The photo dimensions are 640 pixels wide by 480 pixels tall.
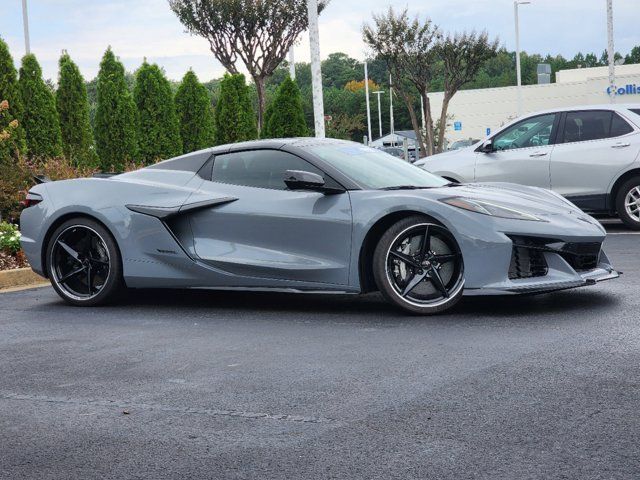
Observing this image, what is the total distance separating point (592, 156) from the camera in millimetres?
13211

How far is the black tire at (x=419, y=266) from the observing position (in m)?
7.31

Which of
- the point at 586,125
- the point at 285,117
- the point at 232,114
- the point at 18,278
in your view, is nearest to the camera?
the point at 18,278

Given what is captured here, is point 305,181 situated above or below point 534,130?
below

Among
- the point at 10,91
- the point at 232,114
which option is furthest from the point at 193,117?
the point at 10,91

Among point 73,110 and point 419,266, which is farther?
point 73,110

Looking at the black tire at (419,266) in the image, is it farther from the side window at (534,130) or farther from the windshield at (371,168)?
the side window at (534,130)

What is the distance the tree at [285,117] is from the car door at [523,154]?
9.55 m

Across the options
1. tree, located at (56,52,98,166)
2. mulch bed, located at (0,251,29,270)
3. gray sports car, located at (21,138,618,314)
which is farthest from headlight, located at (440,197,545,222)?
tree, located at (56,52,98,166)

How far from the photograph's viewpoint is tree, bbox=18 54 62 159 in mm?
19859

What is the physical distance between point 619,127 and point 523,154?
126cm

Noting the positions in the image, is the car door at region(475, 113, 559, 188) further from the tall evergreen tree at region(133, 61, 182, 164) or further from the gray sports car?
the tall evergreen tree at region(133, 61, 182, 164)

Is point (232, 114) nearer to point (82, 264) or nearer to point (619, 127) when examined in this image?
point (619, 127)

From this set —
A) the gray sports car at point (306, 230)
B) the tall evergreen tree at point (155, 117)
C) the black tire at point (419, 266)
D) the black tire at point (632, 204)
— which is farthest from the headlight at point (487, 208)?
the tall evergreen tree at point (155, 117)

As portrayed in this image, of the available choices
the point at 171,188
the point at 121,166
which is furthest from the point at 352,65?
the point at 171,188
